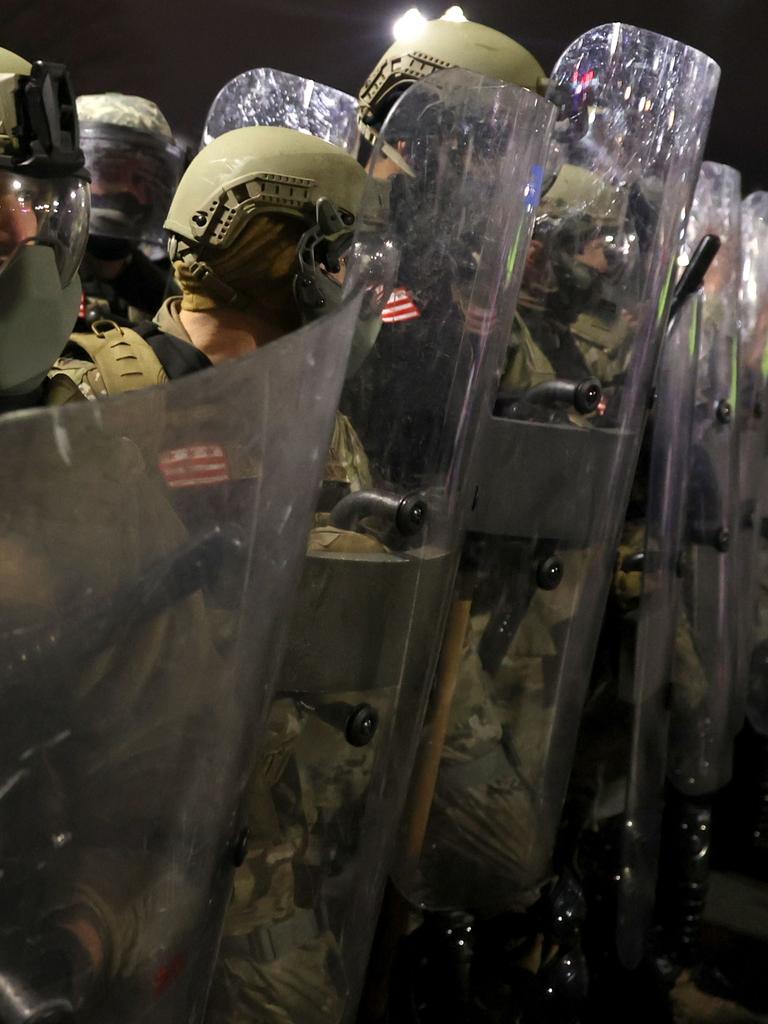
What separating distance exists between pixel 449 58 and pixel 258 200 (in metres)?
0.51

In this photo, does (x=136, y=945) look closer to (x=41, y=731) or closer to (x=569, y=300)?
(x=41, y=731)

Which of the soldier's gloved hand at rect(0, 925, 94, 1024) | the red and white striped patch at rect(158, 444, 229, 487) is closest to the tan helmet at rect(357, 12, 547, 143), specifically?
the red and white striped patch at rect(158, 444, 229, 487)

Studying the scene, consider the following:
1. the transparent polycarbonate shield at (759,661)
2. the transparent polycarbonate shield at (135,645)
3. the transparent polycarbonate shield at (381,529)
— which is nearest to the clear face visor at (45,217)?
the transparent polycarbonate shield at (381,529)

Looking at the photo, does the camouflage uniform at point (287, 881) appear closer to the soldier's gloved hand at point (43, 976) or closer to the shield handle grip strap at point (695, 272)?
the soldier's gloved hand at point (43, 976)

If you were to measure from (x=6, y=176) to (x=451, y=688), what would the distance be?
79cm

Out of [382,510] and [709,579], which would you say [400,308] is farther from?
[709,579]

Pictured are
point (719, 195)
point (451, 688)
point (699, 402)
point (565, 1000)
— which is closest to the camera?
point (451, 688)

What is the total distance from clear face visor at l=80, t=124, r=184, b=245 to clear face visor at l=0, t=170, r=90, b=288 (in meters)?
1.19

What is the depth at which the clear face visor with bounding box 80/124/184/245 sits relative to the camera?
7.09 feet

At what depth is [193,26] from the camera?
2.43m

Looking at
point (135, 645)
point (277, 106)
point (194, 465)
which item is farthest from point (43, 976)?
point (277, 106)

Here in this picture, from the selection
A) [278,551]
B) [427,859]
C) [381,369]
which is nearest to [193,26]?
[381,369]

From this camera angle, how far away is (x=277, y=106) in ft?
7.04

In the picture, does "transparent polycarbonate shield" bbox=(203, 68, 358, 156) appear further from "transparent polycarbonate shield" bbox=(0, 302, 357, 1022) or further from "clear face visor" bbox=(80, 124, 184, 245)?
"transparent polycarbonate shield" bbox=(0, 302, 357, 1022)
